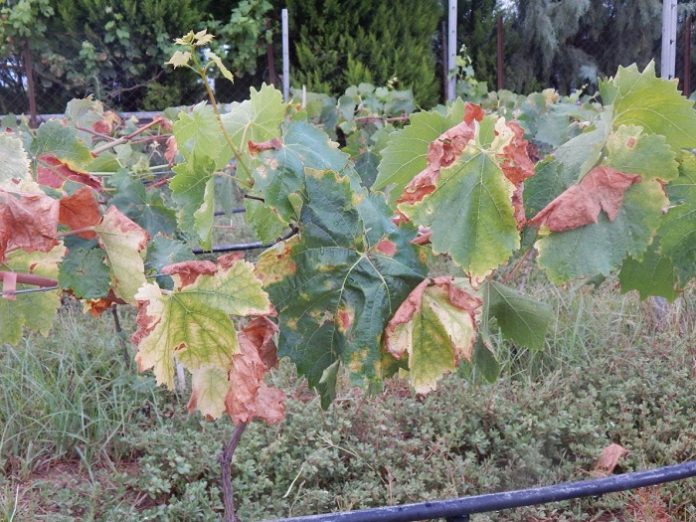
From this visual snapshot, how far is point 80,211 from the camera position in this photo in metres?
0.79

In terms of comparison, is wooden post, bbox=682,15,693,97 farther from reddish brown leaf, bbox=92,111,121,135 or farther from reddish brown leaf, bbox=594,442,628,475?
reddish brown leaf, bbox=92,111,121,135

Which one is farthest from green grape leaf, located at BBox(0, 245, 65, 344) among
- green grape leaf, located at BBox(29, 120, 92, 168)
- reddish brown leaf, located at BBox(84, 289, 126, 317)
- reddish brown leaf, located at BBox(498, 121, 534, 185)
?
reddish brown leaf, located at BBox(498, 121, 534, 185)

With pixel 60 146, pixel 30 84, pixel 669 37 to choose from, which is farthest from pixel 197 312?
pixel 30 84

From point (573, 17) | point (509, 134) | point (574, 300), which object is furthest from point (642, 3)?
point (509, 134)

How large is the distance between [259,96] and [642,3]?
9.31 metres

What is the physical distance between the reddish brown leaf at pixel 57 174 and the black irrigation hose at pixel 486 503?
1.82ft

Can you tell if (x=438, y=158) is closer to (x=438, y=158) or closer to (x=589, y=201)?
(x=438, y=158)

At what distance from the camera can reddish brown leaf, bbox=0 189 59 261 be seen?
679mm

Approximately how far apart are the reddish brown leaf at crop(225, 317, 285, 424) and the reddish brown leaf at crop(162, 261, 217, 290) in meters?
0.09

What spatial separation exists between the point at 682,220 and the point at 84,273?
25.5 inches

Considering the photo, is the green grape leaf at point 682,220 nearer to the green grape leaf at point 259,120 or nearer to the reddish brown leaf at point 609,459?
the green grape leaf at point 259,120

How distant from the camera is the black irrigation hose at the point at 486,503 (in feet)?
2.85

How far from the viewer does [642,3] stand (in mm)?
8898

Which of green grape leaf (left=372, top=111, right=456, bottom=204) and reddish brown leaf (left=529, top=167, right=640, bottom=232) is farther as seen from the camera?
green grape leaf (left=372, top=111, right=456, bottom=204)
